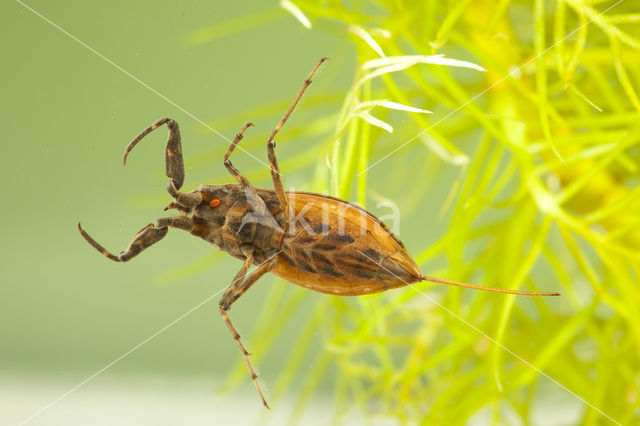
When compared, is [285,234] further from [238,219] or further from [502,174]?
[502,174]

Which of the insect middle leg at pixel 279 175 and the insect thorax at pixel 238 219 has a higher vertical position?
the insect middle leg at pixel 279 175

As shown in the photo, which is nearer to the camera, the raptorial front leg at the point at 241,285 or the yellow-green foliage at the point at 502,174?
the raptorial front leg at the point at 241,285

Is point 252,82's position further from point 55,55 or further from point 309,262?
point 309,262

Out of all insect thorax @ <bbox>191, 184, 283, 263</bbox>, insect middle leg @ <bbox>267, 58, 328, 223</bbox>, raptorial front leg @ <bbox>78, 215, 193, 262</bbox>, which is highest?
insect middle leg @ <bbox>267, 58, 328, 223</bbox>

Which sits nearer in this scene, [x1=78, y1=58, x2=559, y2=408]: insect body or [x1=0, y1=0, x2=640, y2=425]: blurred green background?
[x1=78, y1=58, x2=559, y2=408]: insect body

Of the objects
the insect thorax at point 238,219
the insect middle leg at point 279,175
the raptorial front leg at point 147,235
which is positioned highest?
the insect middle leg at point 279,175
